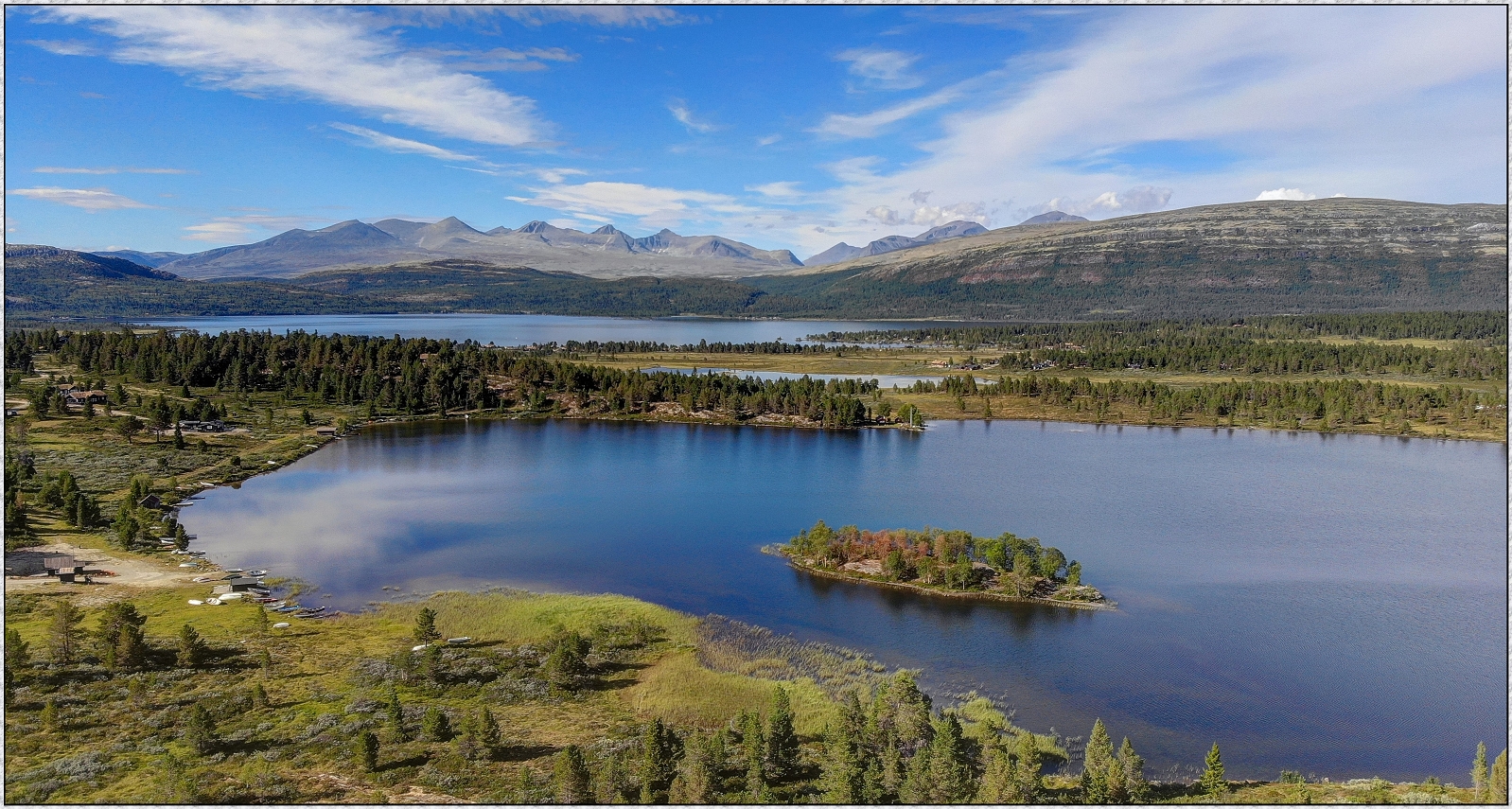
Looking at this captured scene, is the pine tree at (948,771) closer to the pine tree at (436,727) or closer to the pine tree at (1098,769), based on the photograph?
the pine tree at (1098,769)

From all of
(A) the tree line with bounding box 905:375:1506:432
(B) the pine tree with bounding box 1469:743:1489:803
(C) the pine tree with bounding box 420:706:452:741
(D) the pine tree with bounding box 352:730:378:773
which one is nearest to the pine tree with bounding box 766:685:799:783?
(C) the pine tree with bounding box 420:706:452:741

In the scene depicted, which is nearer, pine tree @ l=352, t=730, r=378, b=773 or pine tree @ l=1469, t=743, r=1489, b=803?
pine tree @ l=1469, t=743, r=1489, b=803

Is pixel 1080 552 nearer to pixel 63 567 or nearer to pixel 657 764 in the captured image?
pixel 657 764

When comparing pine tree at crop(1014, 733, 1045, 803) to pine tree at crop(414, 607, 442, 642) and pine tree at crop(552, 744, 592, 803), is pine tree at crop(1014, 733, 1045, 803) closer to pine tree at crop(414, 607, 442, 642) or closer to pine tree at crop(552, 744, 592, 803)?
pine tree at crop(552, 744, 592, 803)

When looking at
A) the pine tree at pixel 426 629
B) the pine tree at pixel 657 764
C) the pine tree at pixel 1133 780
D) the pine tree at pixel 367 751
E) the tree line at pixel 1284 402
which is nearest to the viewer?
the pine tree at pixel 1133 780

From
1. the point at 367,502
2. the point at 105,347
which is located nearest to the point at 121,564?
the point at 367,502

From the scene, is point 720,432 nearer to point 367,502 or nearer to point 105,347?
point 367,502

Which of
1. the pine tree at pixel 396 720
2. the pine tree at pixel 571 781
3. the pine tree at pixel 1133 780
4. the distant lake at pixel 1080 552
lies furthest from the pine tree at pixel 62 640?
the pine tree at pixel 1133 780
